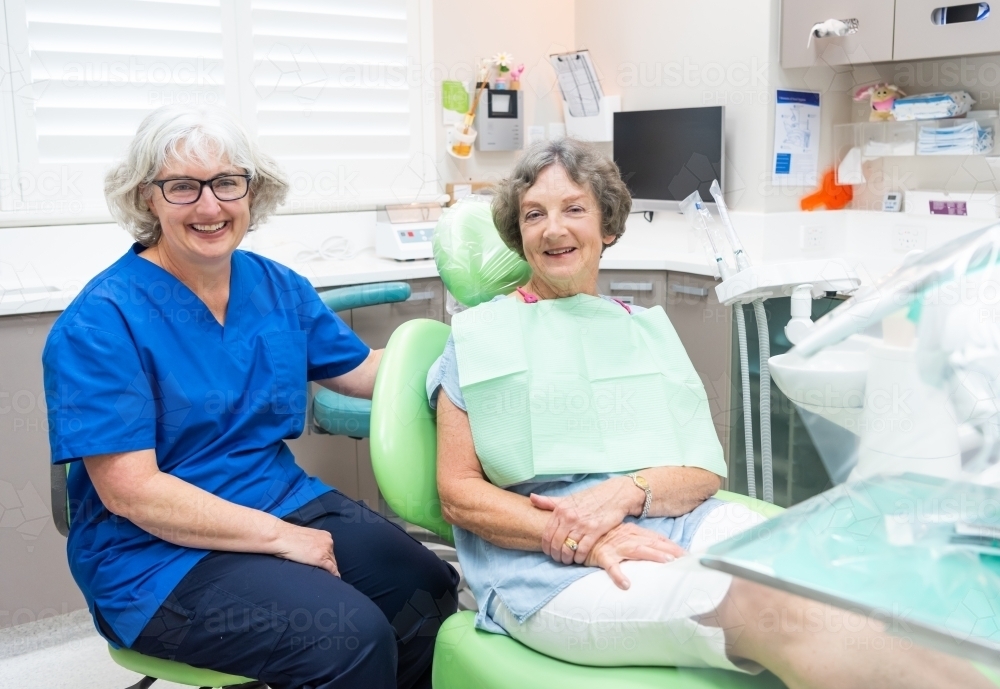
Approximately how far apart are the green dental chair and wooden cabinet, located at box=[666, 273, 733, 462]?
33.2 inches

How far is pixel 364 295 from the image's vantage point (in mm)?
2475

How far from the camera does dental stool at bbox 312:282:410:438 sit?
7.30 feet

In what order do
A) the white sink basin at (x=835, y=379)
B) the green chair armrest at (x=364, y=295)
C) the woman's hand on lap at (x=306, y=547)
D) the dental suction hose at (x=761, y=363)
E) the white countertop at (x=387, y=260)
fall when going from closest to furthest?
the white sink basin at (x=835, y=379) → the woman's hand on lap at (x=306, y=547) → the dental suction hose at (x=761, y=363) → the green chair armrest at (x=364, y=295) → the white countertop at (x=387, y=260)

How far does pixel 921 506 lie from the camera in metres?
0.85

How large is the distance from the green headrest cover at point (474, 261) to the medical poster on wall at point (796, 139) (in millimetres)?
1469

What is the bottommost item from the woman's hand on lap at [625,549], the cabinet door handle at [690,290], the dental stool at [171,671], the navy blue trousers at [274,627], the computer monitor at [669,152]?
the dental stool at [171,671]

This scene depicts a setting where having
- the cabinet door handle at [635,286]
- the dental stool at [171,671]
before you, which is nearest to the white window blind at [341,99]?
the cabinet door handle at [635,286]

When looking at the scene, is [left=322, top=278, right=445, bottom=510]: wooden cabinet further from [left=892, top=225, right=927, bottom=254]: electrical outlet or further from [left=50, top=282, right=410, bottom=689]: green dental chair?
[left=892, top=225, right=927, bottom=254]: electrical outlet

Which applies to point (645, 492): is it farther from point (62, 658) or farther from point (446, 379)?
point (62, 658)

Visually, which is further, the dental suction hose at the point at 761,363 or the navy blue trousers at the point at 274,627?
the dental suction hose at the point at 761,363

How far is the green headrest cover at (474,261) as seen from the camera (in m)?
1.69

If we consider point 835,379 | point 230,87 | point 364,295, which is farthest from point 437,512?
point 230,87

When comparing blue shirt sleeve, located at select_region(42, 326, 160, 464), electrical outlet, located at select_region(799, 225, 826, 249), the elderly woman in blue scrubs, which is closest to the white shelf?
electrical outlet, located at select_region(799, 225, 826, 249)

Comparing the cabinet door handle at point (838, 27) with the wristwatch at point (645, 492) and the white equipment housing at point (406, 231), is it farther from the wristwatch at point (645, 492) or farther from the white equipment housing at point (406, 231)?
the wristwatch at point (645, 492)
